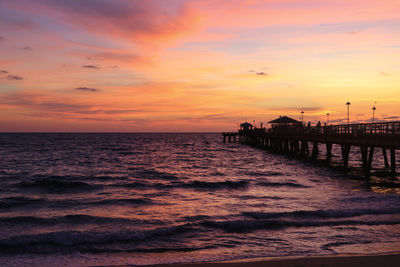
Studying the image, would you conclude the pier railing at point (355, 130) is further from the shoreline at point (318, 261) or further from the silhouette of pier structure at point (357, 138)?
the shoreline at point (318, 261)

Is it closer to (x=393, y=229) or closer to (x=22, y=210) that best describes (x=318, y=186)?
(x=393, y=229)

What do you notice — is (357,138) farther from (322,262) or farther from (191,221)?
(322,262)

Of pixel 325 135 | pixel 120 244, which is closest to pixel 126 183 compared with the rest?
pixel 120 244

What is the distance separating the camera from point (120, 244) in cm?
964

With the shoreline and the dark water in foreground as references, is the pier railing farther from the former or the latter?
the shoreline

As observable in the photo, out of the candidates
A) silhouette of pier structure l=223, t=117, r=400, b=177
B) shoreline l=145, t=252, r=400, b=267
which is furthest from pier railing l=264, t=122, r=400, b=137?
shoreline l=145, t=252, r=400, b=267

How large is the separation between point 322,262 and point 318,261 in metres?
0.10

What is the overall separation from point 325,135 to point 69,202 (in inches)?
949

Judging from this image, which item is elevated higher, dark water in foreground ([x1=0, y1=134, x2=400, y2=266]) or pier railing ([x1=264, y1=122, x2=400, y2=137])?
pier railing ([x1=264, y1=122, x2=400, y2=137])

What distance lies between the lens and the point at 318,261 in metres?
7.60

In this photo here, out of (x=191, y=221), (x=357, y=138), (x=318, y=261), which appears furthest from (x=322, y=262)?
(x=357, y=138)

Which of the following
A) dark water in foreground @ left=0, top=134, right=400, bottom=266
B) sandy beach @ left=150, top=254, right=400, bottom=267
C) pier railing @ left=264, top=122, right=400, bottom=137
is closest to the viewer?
sandy beach @ left=150, top=254, right=400, bottom=267

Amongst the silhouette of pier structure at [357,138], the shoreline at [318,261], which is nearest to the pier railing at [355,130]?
the silhouette of pier structure at [357,138]

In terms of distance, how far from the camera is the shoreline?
735 cm
